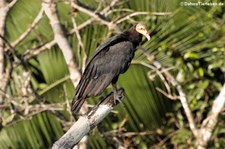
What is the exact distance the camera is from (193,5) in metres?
7.72

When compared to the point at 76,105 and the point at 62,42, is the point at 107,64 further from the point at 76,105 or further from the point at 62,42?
the point at 62,42

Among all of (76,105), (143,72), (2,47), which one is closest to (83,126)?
(76,105)

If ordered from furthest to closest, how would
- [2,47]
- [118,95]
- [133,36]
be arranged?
[2,47] → [133,36] → [118,95]

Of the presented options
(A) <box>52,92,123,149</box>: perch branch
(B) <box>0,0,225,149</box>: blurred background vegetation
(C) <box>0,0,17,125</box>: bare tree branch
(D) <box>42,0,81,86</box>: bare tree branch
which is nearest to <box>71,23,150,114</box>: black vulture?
(A) <box>52,92,123,149</box>: perch branch

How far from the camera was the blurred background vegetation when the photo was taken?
24.9 ft

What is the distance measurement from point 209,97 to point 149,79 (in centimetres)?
68

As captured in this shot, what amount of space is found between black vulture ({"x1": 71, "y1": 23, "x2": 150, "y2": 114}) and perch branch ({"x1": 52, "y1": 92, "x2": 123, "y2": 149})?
1.28 feet

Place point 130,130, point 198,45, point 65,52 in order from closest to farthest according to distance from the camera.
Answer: point 65,52 < point 198,45 < point 130,130

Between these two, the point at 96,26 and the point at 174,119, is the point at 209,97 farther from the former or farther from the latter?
the point at 96,26

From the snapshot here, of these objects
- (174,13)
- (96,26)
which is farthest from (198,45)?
(96,26)

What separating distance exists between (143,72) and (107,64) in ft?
7.80

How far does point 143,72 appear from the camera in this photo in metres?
7.92

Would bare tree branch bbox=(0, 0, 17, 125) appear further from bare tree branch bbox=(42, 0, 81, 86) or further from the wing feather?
the wing feather

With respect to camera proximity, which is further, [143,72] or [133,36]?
[143,72]
